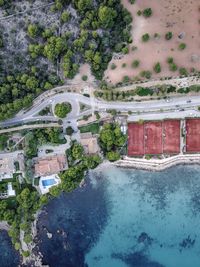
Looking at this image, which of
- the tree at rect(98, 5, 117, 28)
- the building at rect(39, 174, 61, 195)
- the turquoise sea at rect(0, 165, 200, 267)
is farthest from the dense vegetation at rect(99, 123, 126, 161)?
the tree at rect(98, 5, 117, 28)

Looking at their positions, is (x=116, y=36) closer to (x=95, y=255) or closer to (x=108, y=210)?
(x=108, y=210)

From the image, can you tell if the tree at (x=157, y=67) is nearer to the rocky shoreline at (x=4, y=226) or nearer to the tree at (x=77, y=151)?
the tree at (x=77, y=151)

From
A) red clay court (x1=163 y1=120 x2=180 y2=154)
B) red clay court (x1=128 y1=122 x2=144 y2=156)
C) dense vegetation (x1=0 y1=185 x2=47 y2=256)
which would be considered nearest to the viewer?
red clay court (x1=163 y1=120 x2=180 y2=154)

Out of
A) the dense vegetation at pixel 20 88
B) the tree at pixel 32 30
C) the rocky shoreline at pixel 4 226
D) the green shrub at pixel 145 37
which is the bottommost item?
the rocky shoreline at pixel 4 226

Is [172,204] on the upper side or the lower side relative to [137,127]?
lower

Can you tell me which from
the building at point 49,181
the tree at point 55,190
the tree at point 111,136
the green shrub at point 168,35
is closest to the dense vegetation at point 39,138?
the building at point 49,181

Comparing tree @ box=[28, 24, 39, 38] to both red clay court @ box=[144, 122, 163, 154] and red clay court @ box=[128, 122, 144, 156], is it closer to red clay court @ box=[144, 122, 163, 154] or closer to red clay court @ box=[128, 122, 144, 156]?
red clay court @ box=[128, 122, 144, 156]

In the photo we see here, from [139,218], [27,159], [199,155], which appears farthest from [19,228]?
[199,155]
